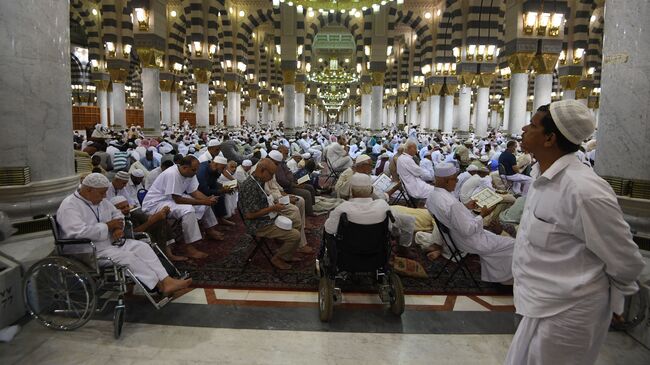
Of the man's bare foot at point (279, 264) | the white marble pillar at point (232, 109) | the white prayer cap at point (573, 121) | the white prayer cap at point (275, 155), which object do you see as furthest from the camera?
the white marble pillar at point (232, 109)

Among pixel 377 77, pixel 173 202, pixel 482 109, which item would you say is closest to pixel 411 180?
pixel 173 202

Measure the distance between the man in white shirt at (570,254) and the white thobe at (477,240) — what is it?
7.21 feet

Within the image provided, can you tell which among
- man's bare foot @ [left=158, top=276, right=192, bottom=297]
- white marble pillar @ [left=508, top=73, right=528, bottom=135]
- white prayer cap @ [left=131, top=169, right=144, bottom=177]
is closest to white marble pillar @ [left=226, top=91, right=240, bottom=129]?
white marble pillar @ [left=508, top=73, right=528, bottom=135]

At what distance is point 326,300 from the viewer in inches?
130

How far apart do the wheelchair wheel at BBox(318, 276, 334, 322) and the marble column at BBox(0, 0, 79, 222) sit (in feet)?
7.45

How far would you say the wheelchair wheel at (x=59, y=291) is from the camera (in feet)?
9.74

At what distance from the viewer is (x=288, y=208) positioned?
15.3ft

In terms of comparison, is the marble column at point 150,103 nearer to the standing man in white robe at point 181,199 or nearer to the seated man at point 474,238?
the standing man in white robe at point 181,199

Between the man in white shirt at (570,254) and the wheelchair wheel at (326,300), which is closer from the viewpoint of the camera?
the man in white shirt at (570,254)

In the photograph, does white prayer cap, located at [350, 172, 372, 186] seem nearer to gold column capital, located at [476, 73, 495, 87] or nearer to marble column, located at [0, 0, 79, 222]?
marble column, located at [0, 0, 79, 222]

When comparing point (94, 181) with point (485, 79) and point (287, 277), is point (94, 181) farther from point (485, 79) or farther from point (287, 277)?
point (485, 79)

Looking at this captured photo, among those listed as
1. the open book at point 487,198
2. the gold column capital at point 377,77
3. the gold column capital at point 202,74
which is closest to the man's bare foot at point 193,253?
the open book at point 487,198

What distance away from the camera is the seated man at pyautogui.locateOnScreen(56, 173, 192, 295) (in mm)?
3145

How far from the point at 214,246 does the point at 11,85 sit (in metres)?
2.67
